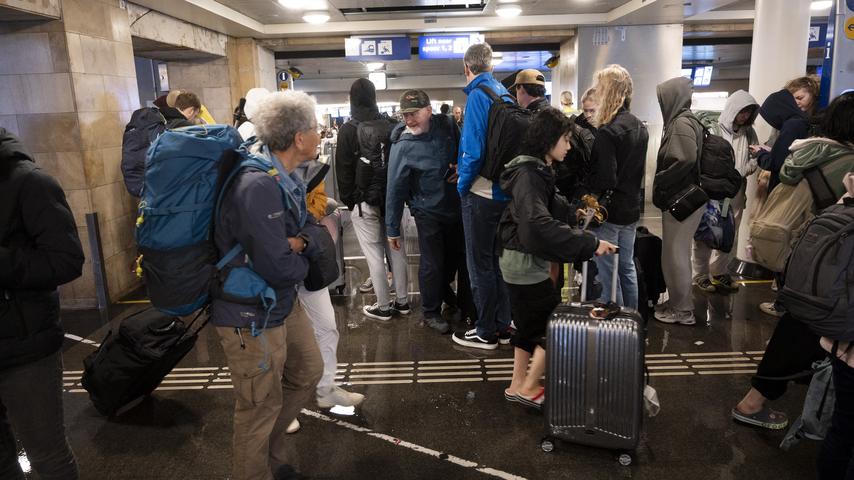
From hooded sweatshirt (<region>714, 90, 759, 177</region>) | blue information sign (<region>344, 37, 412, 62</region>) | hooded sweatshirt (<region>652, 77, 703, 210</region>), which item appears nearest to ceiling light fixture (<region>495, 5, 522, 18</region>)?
blue information sign (<region>344, 37, 412, 62</region>)

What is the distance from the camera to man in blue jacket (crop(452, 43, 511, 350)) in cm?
389

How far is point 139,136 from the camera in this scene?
17.1ft

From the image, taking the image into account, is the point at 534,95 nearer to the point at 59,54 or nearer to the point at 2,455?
the point at 2,455

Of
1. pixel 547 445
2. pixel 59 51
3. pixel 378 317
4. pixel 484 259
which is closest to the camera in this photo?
pixel 547 445

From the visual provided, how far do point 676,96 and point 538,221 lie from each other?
222 cm

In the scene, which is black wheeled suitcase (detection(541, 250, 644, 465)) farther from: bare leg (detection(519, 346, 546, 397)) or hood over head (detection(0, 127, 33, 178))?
hood over head (detection(0, 127, 33, 178))

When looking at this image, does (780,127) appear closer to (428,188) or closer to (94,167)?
(428,188)

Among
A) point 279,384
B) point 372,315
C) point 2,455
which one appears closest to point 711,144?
point 372,315

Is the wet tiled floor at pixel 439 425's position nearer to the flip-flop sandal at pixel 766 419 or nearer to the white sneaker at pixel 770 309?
the flip-flop sandal at pixel 766 419

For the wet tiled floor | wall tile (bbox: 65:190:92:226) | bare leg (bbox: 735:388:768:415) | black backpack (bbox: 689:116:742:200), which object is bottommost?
the wet tiled floor

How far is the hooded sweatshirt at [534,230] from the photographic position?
283cm

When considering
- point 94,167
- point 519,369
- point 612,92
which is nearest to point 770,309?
point 612,92

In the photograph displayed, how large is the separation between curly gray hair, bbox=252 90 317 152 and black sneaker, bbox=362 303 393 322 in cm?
285

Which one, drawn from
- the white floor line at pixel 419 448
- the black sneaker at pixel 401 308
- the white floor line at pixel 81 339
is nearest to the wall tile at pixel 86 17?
the white floor line at pixel 81 339
